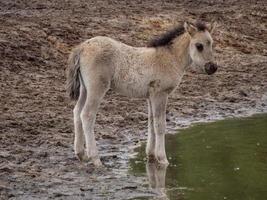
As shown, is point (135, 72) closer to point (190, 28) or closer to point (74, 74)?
point (74, 74)

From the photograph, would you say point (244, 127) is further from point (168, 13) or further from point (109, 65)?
point (168, 13)

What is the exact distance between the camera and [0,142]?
1167 cm

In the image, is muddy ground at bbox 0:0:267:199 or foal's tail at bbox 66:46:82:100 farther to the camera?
foal's tail at bbox 66:46:82:100

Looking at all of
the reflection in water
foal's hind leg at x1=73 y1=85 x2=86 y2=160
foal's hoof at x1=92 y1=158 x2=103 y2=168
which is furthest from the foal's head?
foal's hoof at x1=92 y1=158 x2=103 y2=168

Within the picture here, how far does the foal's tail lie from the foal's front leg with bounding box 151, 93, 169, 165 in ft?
3.57

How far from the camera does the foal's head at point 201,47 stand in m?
11.0

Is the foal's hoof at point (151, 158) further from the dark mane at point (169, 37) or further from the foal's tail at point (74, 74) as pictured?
the dark mane at point (169, 37)

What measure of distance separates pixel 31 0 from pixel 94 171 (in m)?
12.7

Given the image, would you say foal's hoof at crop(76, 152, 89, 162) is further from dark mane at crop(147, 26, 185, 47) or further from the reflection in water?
dark mane at crop(147, 26, 185, 47)

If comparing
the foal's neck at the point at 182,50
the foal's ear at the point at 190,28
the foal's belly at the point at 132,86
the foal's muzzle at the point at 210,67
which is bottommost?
the foal's belly at the point at 132,86

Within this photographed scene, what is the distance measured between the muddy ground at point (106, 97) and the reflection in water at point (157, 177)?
13cm

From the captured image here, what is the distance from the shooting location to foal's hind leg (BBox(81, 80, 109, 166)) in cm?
1064

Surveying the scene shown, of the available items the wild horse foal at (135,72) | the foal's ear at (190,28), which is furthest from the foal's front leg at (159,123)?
the foal's ear at (190,28)

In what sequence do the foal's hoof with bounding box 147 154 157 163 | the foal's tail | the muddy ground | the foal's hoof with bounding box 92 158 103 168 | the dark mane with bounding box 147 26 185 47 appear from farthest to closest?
1. the dark mane with bounding box 147 26 185 47
2. the foal's hoof with bounding box 147 154 157 163
3. the foal's tail
4. the foal's hoof with bounding box 92 158 103 168
5. the muddy ground
